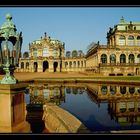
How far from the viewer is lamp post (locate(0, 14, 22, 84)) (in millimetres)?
5301

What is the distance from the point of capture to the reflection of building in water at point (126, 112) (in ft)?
44.7

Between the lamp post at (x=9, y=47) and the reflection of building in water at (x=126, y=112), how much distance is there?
8.97 meters

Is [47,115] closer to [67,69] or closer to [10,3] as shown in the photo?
[10,3]

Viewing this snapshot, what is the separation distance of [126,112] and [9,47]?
1232 cm

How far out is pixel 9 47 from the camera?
552 cm

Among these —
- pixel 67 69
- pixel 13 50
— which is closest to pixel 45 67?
pixel 67 69

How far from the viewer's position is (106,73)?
181ft

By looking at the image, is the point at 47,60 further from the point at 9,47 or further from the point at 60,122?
the point at 9,47

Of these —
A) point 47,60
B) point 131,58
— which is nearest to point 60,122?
point 131,58

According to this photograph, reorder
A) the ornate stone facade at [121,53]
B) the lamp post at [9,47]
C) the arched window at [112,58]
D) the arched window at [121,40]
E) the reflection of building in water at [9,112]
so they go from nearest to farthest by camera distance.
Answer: the reflection of building in water at [9,112], the lamp post at [9,47], the ornate stone facade at [121,53], the arched window at [112,58], the arched window at [121,40]

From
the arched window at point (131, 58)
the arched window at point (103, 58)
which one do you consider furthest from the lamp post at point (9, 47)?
the arched window at point (131, 58)

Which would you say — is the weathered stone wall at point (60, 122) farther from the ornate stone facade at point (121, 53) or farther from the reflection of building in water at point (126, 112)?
the ornate stone facade at point (121, 53)

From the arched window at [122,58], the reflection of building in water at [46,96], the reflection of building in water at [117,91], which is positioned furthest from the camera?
the arched window at [122,58]
